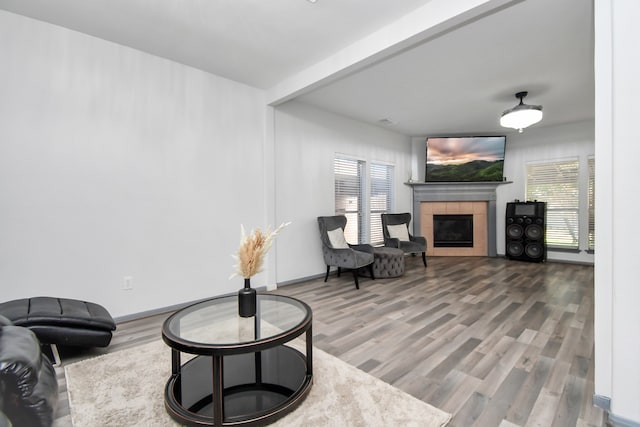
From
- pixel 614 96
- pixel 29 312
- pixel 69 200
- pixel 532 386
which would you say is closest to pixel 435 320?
pixel 532 386

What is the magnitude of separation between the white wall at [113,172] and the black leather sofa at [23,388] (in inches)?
68.3

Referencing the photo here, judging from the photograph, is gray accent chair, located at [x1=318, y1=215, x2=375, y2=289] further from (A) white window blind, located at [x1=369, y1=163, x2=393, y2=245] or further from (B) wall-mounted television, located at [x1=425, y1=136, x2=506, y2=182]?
(B) wall-mounted television, located at [x1=425, y1=136, x2=506, y2=182]

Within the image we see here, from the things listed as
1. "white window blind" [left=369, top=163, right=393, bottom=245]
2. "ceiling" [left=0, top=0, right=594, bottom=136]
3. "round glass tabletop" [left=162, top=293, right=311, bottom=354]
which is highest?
"ceiling" [left=0, top=0, right=594, bottom=136]

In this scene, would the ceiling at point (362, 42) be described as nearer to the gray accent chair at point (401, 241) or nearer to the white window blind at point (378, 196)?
the white window blind at point (378, 196)

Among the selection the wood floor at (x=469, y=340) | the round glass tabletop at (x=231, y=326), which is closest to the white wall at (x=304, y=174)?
the wood floor at (x=469, y=340)

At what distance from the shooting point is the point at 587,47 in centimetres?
314

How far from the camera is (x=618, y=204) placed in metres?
1.61

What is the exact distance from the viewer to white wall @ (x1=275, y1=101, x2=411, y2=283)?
4.56 meters

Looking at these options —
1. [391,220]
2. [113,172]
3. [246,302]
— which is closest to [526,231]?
[391,220]

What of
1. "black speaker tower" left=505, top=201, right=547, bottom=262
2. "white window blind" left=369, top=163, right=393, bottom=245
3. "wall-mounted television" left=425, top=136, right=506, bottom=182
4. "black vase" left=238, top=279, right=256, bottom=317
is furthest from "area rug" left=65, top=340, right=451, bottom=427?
"black speaker tower" left=505, top=201, right=547, bottom=262

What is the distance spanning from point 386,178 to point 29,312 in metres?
5.92

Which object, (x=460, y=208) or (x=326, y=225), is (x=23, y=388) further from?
(x=460, y=208)

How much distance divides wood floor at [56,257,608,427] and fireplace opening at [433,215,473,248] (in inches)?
91.8

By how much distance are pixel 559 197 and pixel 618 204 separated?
5.80 m
